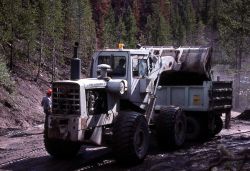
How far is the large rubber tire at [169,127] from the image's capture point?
1218 cm

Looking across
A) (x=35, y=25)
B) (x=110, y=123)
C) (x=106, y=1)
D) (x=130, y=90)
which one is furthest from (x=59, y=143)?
(x=106, y=1)

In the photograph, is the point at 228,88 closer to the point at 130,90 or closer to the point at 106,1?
the point at 130,90

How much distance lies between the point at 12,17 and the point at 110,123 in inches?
626

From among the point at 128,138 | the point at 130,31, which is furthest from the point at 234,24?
the point at 130,31

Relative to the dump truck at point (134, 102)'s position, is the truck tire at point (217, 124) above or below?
below

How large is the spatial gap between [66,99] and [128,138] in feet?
5.40

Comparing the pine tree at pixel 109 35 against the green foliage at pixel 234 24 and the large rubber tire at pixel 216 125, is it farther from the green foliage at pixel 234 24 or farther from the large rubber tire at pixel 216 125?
the large rubber tire at pixel 216 125

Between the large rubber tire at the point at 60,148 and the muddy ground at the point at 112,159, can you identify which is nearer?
the muddy ground at the point at 112,159

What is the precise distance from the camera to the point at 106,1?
245 ft

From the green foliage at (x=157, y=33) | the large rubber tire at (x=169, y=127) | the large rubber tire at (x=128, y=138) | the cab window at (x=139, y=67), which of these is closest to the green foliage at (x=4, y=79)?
the cab window at (x=139, y=67)

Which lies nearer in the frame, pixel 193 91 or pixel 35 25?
pixel 193 91

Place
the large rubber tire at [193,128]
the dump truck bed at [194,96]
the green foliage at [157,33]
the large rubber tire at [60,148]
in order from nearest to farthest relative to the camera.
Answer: the large rubber tire at [60,148], the dump truck bed at [194,96], the large rubber tire at [193,128], the green foliage at [157,33]

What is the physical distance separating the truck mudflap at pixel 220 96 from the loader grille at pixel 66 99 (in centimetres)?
544

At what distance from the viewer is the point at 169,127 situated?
39.9 feet
